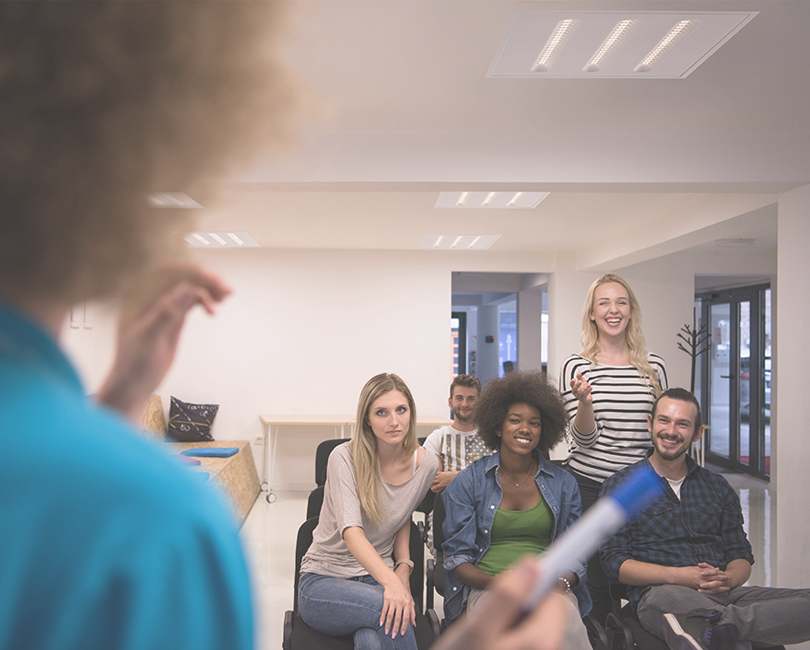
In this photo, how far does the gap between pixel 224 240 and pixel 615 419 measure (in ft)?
17.1

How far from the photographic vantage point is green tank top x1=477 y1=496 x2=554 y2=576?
2508 millimetres

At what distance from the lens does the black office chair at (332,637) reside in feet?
7.37

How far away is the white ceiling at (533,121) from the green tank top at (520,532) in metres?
1.71

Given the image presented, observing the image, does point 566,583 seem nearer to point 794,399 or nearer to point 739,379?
point 794,399

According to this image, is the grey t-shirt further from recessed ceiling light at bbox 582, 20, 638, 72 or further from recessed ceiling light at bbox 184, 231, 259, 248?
recessed ceiling light at bbox 184, 231, 259, 248

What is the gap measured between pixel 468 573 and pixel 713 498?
1.16 meters

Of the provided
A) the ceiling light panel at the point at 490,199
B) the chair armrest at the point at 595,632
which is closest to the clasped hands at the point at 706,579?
the chair armrest at the point at 595,632

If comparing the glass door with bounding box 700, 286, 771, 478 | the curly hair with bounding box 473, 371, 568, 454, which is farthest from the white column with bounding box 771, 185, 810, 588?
the glass door with bounding box 700, 286, 771, 478

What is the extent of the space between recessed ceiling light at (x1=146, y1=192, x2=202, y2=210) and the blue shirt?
103mm

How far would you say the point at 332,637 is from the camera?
2.29m

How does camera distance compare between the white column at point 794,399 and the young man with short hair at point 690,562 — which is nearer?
the young man with short hair at point 690,562

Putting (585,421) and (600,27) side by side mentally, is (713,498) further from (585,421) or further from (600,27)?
(600,27)

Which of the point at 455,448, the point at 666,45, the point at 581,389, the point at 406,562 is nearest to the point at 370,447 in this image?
the point at 406,562

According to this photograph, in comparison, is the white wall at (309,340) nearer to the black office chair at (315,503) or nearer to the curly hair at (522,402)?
the black office chair at (315,503)
